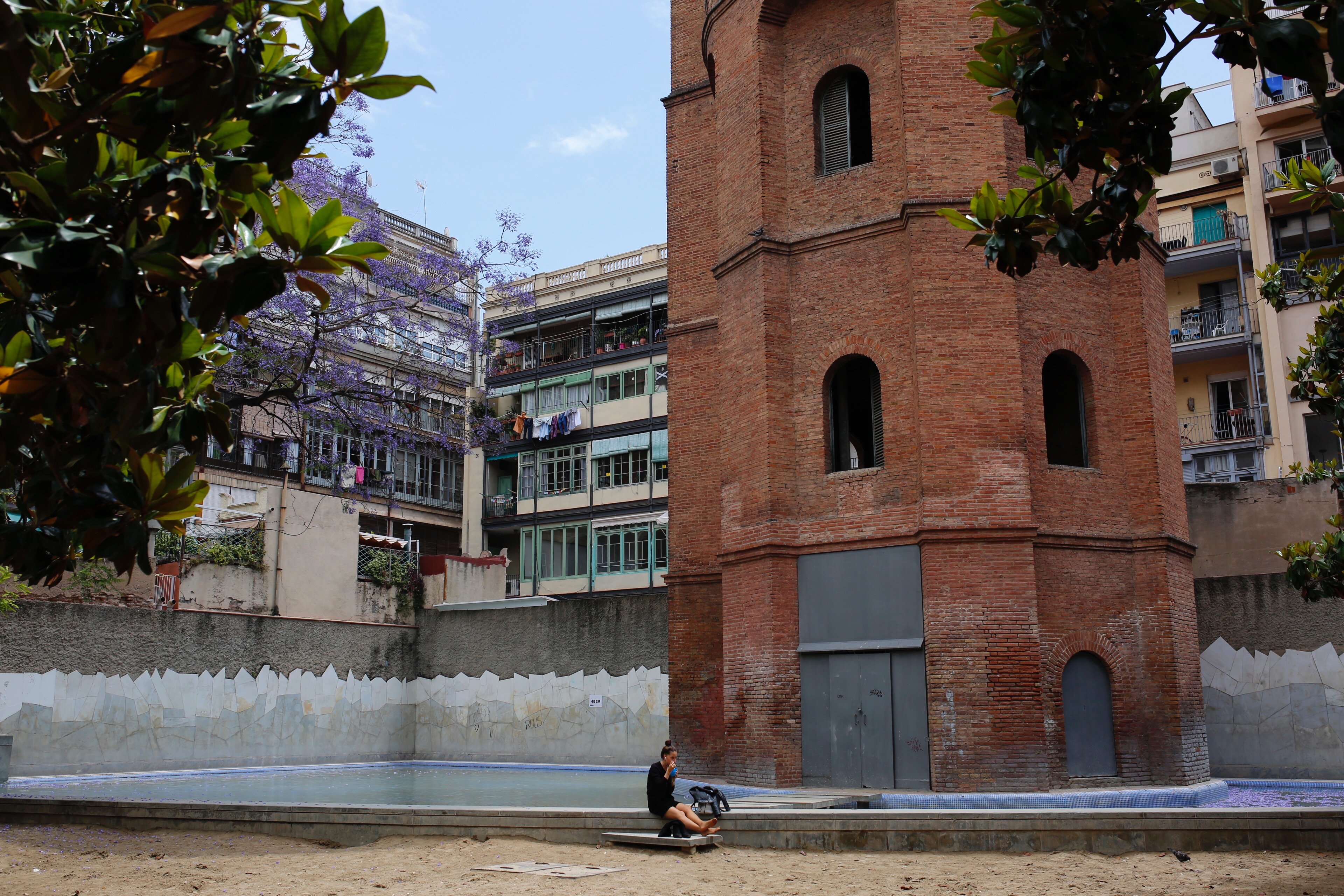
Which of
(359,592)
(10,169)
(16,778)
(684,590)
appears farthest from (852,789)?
(359,592)

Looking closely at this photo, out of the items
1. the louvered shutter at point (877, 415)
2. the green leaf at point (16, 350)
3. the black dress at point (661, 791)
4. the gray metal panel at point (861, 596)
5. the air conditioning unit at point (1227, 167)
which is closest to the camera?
the green leaf at point (16, 350)

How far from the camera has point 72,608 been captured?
2073 centimetres

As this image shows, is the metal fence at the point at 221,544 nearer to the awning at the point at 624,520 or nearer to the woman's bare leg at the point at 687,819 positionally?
the awning at the point at 624,520

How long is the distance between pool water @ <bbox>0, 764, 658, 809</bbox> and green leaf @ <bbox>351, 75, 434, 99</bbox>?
11.2 metres

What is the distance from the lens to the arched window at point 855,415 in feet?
52.0

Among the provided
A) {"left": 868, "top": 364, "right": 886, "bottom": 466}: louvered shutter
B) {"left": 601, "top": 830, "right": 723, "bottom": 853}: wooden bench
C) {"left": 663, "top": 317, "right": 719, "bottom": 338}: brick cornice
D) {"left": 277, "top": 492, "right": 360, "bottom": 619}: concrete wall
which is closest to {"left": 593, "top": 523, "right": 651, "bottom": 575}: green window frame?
{"left": 277, "top": 492, "right": 360, "bottom": 619}: concrete wall

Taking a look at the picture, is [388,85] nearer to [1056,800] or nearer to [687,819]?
[687,819]

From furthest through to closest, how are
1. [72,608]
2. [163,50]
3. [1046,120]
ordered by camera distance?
[72,608] < [1046,120] < [163,50]

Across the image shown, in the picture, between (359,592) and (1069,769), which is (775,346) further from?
(359,592)

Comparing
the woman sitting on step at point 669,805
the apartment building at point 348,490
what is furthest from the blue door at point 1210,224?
the woman sitting on step at point 669,805

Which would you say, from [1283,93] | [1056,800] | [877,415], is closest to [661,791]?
[1056,800]

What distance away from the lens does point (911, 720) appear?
47.0 ft

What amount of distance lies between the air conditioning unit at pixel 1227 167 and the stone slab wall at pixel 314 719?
20.8 meters

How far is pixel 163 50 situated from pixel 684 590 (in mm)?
14586
